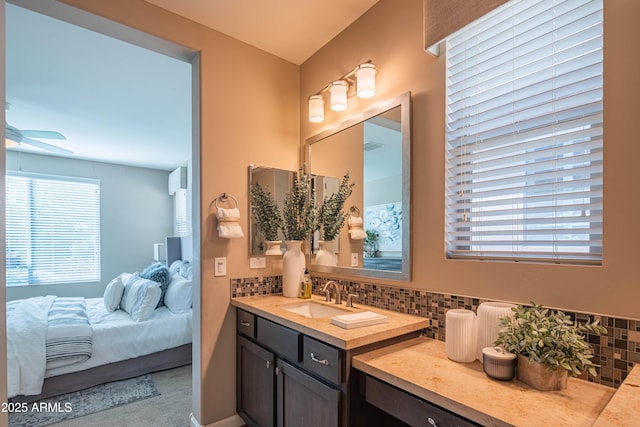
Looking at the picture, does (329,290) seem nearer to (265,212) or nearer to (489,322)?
(265,212)

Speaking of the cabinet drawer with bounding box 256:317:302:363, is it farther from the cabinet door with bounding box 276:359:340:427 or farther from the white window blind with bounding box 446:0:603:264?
the white window blind with bounding box 446:0:603:264

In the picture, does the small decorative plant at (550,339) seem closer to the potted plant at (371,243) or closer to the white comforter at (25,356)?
the potted plant at (371,243)

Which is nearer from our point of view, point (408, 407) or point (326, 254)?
point (408, 407)

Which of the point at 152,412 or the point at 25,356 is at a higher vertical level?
the point at 25,356

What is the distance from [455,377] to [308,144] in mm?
1863

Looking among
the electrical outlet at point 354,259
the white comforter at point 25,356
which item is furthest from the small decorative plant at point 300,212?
the white comforter at point 25,356

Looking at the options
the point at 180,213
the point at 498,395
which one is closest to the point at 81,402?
the point at 498,395

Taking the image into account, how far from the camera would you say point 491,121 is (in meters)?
1.43

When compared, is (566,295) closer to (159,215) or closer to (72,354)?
(72,354)

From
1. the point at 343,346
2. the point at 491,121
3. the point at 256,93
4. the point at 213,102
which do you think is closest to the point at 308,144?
the point at 256,93

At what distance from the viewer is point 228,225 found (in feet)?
6.91

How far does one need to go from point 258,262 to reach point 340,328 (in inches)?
41.9

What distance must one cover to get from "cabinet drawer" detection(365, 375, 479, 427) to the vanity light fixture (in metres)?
1.52

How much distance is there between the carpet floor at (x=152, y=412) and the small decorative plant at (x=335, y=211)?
1718mm
